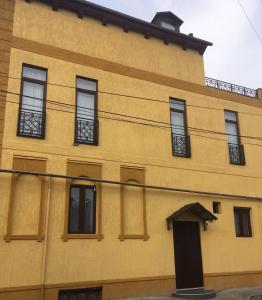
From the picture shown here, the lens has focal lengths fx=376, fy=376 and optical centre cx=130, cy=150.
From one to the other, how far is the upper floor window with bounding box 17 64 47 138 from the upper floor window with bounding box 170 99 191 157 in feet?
16.3

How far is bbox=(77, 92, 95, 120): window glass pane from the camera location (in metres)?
12.3

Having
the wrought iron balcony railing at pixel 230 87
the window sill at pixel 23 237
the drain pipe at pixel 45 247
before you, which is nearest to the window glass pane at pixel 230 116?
the wrought iron balcony railing at pixel 230 87

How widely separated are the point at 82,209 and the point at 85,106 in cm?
346

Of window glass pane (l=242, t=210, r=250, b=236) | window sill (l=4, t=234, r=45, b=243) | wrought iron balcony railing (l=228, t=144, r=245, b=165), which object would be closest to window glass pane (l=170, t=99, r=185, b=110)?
wrought iron balcony railing (l=228, t=144, r=245, b=165)

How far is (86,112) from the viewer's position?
40.9ft

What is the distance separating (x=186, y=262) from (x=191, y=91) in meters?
6.57

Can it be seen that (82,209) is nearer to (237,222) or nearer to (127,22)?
(237,222)

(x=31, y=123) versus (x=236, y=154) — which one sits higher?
(x=236, y=154)

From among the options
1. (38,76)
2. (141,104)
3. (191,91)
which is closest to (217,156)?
(191,91)

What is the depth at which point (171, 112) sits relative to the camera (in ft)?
47.1

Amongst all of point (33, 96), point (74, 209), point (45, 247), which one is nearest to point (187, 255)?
point (74, 209)

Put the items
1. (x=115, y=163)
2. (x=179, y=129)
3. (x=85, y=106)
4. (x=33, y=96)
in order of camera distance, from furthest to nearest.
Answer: (x=179, y=129)
(x=85, y=106)
(x=115, y=163)
(x=33, y=96)

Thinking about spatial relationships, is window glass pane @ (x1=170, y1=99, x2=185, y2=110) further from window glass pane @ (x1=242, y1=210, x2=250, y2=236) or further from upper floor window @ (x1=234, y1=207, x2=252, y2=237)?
window glass pane @ (x1=242, y1=210, x2=250, y2=236)

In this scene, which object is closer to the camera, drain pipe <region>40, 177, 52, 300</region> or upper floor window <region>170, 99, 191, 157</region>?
drain pipe <region>40, 177, 52, 300</region>
